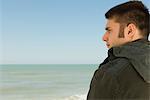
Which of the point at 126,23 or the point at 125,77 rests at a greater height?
the point at 126,23

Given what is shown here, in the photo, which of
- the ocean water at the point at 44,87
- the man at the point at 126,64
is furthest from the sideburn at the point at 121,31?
the ocean water at the point at 44,87

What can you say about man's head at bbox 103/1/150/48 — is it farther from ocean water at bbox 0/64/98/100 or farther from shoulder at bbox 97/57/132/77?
ocean water at bbox 0/64/98/100

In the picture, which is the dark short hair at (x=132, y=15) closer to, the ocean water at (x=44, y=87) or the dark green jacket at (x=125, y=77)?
the dark green jacket at (x=125, y=77)

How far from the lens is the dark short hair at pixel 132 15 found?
3.25ft

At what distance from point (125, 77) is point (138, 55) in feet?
0.23

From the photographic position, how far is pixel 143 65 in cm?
90

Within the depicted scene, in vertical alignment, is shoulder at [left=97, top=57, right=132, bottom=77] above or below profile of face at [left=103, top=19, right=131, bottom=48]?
below

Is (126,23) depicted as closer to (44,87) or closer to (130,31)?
(130,31)

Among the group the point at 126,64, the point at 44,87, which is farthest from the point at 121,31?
the point at 44,87

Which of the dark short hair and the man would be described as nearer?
the man

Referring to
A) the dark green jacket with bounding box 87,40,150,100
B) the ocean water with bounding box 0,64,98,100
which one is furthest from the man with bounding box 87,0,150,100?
the ocean water with bounding box 0,64,98,100

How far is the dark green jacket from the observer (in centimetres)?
88

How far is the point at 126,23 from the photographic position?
984 millimetres

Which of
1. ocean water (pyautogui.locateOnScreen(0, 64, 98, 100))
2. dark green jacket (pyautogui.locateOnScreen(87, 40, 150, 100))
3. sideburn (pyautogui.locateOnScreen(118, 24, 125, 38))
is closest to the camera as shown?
dark green jacket (pyautogui.locateOnScreen(87, 40, 150, 100))
